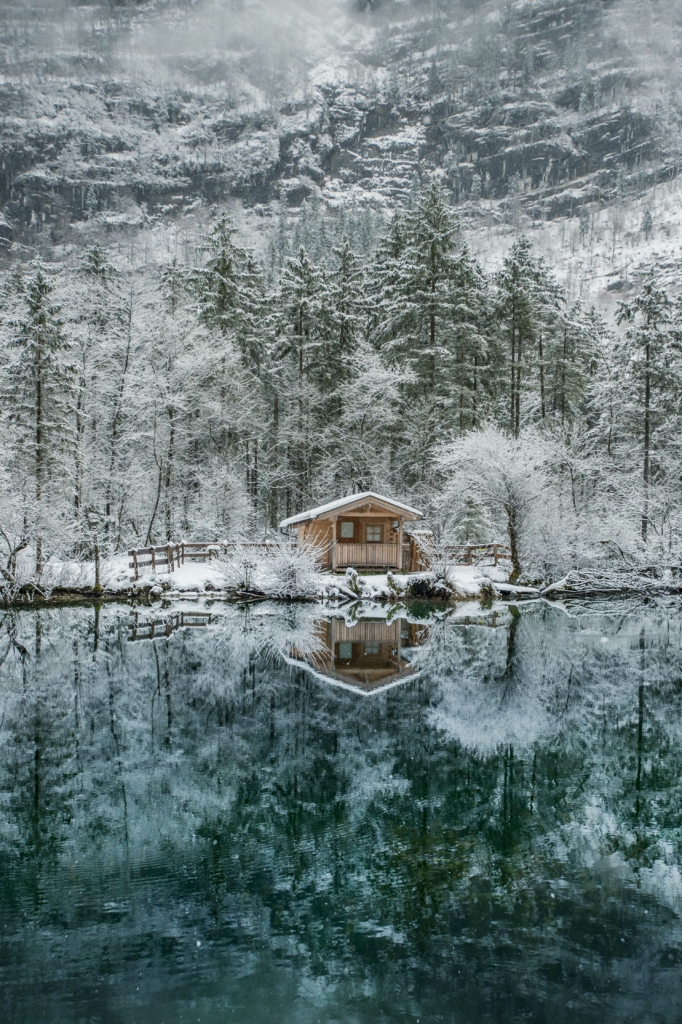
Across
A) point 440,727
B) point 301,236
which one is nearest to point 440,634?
point 440,727

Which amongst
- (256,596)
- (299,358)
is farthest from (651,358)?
(256,596)

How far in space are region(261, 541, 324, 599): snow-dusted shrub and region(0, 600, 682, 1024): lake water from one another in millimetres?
9938

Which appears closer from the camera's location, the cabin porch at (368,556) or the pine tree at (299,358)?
the cabin porch at (368,556)

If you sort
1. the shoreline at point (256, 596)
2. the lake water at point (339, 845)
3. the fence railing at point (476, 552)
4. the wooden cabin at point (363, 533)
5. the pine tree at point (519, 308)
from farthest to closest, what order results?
the pine tree at point (519, 308), the fence railing at point (476, 552), the wooden cabin at point (363, 533), the shoreline at point (256, 596), the lake water at point (339, 845)

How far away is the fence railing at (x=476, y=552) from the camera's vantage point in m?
29.0

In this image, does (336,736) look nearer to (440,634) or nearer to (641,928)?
(641,928)

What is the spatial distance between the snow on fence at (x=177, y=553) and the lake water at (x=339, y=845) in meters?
11.9

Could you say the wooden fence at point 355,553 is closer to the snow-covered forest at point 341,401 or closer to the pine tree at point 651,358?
the snow-covered forest at point 341,401

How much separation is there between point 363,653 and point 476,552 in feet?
48.9

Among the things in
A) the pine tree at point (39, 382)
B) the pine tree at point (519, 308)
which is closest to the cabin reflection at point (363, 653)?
the pine tree at point (39, 382)

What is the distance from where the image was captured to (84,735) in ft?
33.2

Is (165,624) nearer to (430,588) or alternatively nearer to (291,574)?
(291,574)

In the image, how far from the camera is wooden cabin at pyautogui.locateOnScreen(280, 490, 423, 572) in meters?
28.0

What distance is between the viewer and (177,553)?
2966 centimetres
